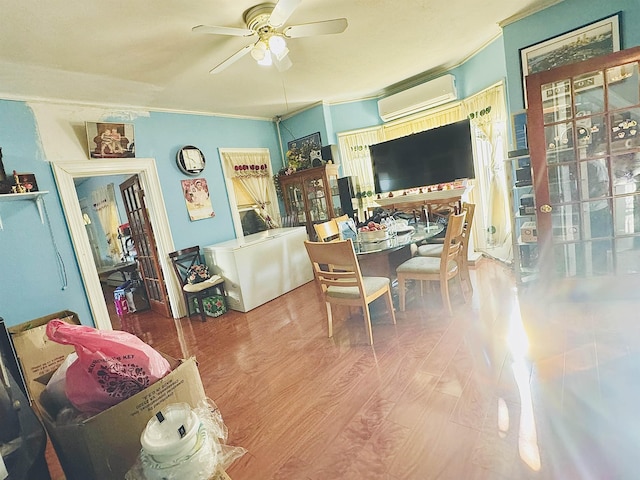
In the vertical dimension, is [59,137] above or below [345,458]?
above

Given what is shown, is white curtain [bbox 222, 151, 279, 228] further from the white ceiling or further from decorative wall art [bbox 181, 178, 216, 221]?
the white ceiling

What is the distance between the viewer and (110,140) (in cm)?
314

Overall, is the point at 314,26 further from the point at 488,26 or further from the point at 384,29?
the point at 488,26

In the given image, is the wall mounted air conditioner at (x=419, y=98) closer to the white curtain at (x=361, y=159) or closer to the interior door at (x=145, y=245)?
the white curtain at (x=361, y=159)

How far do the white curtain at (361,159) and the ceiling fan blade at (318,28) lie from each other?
2.67m

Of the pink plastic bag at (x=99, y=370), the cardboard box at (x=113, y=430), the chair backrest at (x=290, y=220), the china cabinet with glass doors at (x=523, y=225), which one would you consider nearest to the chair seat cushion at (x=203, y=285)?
the chair backrest at (x=290, y=220)

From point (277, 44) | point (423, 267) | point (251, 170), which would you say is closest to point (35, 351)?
point (277, 44)

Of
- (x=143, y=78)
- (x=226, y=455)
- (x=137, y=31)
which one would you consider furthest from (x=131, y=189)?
(x=226, y=455)

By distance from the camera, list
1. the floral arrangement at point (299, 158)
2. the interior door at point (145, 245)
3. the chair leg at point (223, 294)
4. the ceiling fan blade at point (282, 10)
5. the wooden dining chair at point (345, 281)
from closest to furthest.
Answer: the ceiling fan blade at point (282, 10), the wooden dining chair at point (345, 281), the chair leg at point (223, 294), the interior door at point (145, 245), the floral arrangement at point (299, 158)

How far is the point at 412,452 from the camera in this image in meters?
1.33

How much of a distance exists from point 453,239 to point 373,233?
66 centimetres

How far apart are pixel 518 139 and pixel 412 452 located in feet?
9.31

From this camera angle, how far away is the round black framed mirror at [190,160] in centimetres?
374

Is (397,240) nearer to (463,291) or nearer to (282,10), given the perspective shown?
(463,291)
